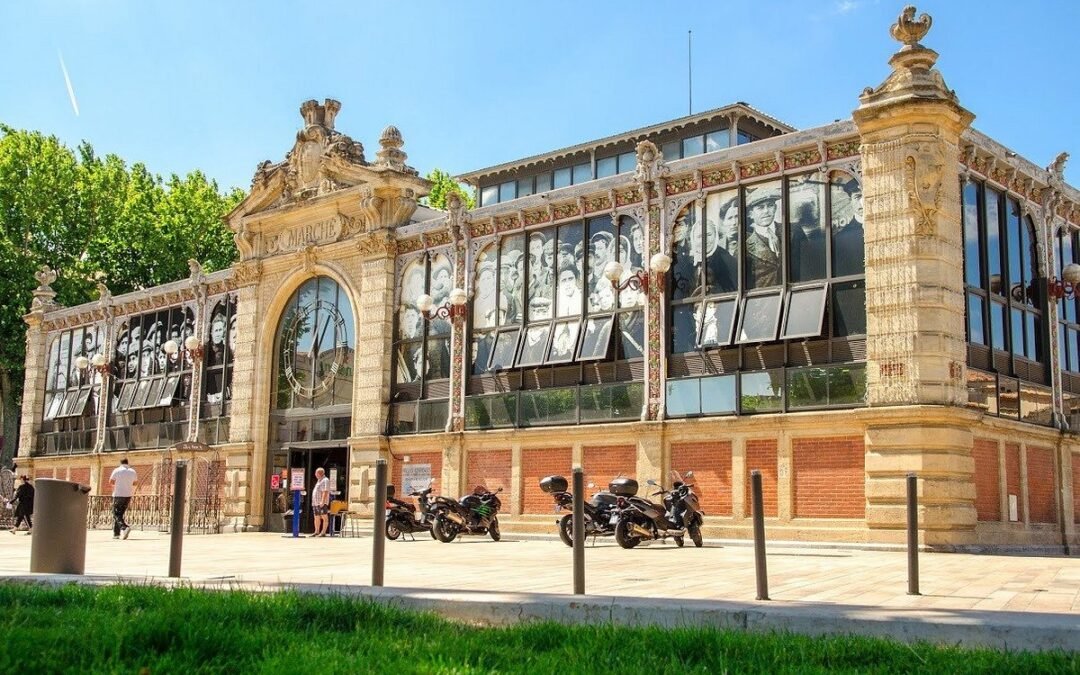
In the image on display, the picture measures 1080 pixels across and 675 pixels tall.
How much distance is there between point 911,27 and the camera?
1978 centimetres

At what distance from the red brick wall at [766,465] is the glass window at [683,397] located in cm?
149

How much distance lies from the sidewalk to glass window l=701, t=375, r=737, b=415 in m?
2.66

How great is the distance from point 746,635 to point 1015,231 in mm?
18647

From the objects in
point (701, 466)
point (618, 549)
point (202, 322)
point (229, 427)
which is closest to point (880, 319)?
point (701, 466)

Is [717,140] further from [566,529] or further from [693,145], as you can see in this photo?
[566,529]

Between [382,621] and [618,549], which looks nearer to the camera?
[382,621]

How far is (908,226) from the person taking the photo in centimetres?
1941

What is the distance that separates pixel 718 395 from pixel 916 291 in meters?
4.50

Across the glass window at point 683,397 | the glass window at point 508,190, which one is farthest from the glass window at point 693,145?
the glass window at point 683,397

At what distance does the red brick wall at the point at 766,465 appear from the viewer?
20.7m

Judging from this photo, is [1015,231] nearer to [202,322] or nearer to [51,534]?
[51,534]

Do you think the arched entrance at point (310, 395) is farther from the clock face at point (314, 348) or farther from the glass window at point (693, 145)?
the glass window at point (693, 145)

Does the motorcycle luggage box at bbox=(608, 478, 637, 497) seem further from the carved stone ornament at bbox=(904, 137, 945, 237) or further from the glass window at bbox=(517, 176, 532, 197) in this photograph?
the glass window at bbox=(517, 176, 532, 197)

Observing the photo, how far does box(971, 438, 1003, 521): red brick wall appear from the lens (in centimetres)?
1991
